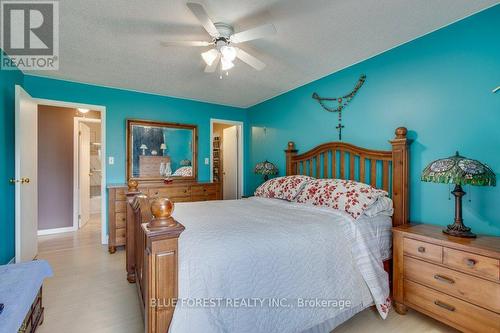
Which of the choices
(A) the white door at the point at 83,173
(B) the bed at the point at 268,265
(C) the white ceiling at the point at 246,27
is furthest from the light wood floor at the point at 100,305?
(C) the white ceiling at the point at 246,27

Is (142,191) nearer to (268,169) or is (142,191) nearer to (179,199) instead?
(179,199)

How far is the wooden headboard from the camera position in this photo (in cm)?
219

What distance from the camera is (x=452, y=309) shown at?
1626mm

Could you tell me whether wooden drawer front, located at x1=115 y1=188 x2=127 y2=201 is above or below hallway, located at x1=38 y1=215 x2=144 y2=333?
above

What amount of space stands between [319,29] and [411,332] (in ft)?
8.19

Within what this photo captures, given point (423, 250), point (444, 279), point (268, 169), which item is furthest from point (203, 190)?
point (444, 279)

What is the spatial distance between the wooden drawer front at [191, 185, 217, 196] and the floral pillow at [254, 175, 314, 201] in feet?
3.82

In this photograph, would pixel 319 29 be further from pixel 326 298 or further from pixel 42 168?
pixel 42 168

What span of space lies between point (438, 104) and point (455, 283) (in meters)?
1.46

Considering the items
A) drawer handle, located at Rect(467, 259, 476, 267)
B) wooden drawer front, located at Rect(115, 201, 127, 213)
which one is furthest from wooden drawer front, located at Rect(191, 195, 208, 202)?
drawer handle, located at Rect(467, 259, 476, 267)

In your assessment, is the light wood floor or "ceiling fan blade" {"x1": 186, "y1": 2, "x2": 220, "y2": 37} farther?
the light wood floor

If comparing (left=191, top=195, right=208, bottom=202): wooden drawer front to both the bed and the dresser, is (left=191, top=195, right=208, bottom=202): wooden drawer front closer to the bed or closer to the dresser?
the dresser

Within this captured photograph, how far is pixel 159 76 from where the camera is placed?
3.15 m

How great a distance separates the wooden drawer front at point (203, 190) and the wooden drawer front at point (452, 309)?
2.90m
